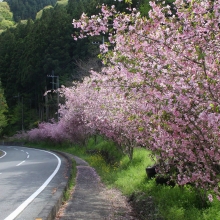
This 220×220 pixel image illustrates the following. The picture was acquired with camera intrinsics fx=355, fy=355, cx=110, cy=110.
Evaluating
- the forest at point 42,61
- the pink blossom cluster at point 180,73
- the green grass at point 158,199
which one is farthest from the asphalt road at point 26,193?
the forest at point 42,61

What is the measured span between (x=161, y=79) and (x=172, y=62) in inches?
11.8

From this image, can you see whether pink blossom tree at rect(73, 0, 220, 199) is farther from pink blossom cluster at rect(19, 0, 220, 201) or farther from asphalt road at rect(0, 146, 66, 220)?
asphalt road at rect(0, 146, 66, 220)

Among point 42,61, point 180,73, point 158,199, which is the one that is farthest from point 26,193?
point 42,61

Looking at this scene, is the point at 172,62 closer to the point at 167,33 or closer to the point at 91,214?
the point at 167,33

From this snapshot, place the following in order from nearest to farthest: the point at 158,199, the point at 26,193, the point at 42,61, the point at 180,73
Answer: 1. the point at 180,73
2. the point at 158,199
3. the point at 26,193
4. the point at 42,61

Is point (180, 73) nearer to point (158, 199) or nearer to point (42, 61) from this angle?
point (158, 199)

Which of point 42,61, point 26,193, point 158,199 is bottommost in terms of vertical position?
point 26,193

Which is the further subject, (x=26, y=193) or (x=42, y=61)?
(x=42, y=61)

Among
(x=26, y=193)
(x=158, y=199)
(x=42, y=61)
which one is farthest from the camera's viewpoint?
(x=42, y=61)

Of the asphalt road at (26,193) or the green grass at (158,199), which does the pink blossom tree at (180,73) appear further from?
the asphalt road at (26,193)

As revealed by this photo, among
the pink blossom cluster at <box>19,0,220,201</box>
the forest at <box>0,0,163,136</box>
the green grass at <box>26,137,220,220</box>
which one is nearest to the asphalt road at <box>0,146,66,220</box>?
the green grass at <box>26,137,220,220</box>

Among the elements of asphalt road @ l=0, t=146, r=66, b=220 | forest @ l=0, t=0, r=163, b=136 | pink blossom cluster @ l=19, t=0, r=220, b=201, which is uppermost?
forest @ l=0, t=0, r=163, b=136

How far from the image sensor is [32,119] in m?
60.6

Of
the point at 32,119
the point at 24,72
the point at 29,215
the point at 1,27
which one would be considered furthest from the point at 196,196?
the point at 1,27
